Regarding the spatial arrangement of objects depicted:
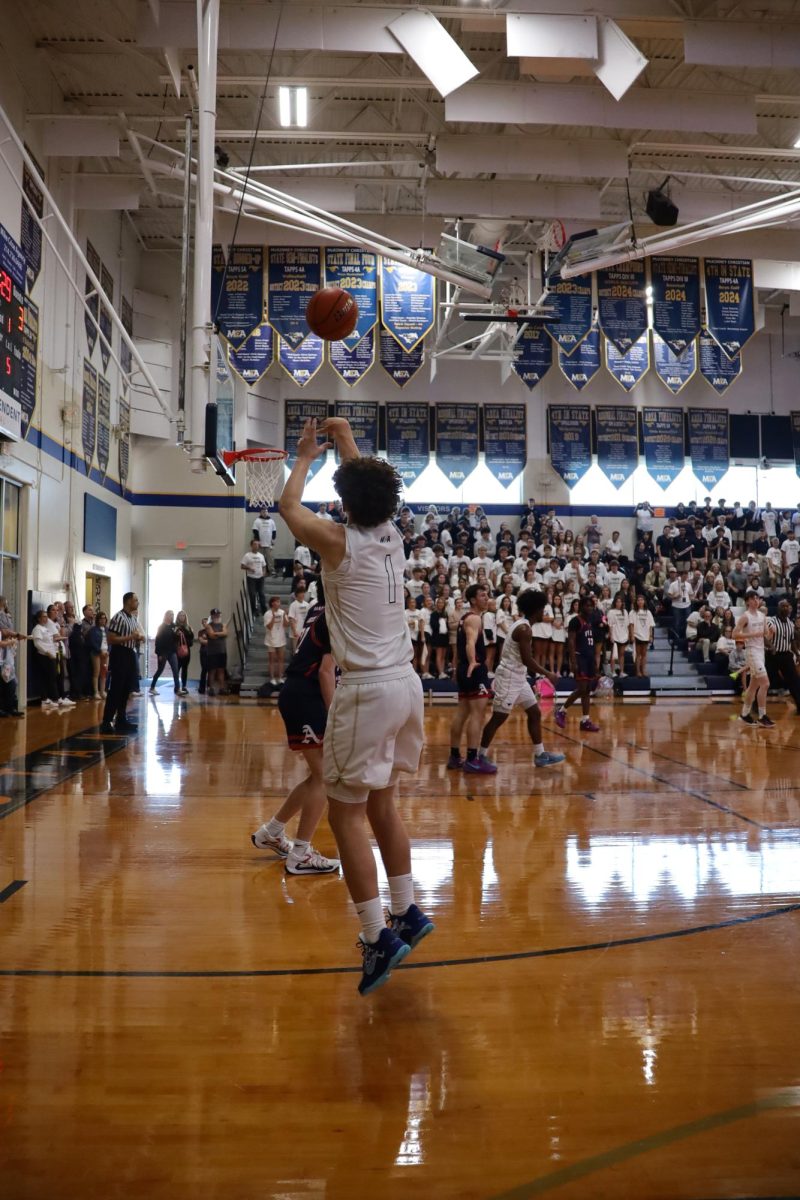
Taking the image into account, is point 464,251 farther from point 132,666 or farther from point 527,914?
point 527,914

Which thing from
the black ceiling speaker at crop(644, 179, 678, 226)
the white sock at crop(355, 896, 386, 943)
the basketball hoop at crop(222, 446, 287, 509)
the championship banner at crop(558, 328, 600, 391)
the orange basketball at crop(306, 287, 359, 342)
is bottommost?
the white sock at crop(355, 896, 386, 943)

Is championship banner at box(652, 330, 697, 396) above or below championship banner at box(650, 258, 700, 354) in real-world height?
below


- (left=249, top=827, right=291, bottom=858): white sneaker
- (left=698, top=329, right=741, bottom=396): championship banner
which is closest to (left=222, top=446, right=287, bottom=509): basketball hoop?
(left=698, top=329, right=741, bottom=396): championship banner

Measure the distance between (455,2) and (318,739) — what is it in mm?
12628

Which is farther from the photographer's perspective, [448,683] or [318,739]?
[448,683]

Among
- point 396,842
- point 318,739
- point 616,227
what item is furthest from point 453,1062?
point 616,227

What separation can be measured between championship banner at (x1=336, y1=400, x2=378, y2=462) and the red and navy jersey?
64.8ft

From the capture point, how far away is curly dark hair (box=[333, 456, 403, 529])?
3309mm

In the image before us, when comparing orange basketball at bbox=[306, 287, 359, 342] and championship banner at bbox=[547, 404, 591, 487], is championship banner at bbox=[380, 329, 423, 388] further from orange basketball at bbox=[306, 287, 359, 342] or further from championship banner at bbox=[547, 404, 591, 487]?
orange basketball at bbox=[306, 287, 359, 342]

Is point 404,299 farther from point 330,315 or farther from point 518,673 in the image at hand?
point 330,315

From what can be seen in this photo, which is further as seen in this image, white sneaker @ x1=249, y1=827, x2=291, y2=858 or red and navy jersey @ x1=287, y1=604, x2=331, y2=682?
white sneaker @ x1=249, y1=827, x2=291, y2=858

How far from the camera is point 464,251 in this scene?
15.8m

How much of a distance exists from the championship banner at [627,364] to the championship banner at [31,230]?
10496 mm

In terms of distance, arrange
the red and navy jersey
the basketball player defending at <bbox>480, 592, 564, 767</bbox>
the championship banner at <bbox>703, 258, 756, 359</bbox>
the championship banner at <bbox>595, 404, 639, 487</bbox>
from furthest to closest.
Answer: the championship banner at <bbox>595, 404, 639, 487</bbox> < the championship banner at <bbox>703, 258, 756, 359</bbox> < the basketball player defending at <bbox>480, 592, 564, 767</bbox> < the red and navy jersey
